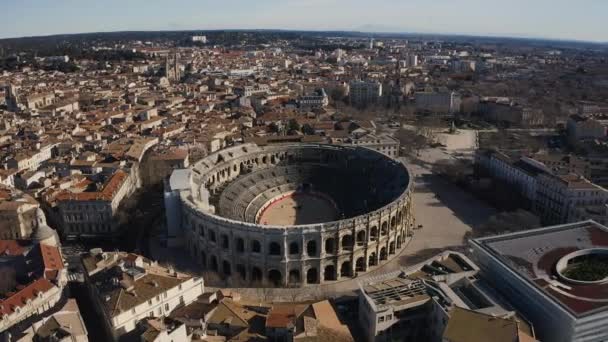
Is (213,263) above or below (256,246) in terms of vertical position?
below

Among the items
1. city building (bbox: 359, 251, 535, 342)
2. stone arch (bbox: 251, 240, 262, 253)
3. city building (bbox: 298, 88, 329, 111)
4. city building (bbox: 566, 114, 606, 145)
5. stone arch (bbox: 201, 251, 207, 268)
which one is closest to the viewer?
city building (bbox: 359, 251, 535, 342)

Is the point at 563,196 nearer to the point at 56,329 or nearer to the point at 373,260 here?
the point at 373,260

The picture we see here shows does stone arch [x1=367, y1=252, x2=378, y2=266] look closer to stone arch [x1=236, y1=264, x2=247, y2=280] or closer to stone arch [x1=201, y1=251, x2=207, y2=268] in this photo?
stone arch [x1=236, y1=264, x2=247, y2=280]

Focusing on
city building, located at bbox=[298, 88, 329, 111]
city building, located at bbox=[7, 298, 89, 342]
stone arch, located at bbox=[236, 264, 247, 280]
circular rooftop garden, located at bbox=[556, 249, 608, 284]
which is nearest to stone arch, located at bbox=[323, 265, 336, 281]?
stone arch, located at bbox=[236, 264, 247, 280]

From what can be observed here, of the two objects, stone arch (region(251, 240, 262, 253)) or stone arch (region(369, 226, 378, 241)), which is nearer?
stone arch (region(251, 240, 262, 253))

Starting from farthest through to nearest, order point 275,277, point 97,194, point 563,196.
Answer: point 563,196, point 97,194, point 275,277

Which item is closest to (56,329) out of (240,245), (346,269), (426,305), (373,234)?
(240,245)
